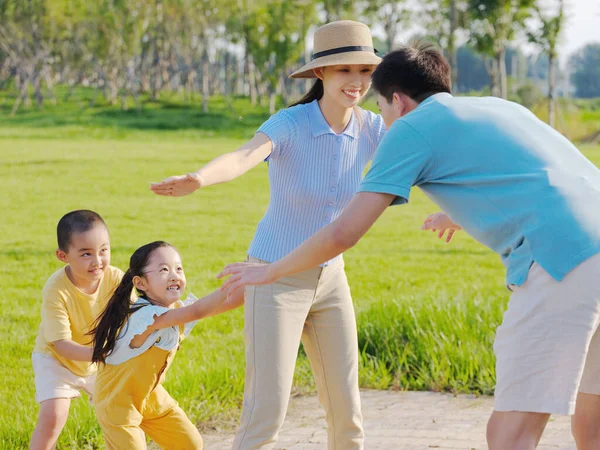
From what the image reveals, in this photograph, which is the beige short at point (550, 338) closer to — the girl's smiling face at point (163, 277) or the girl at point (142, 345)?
the girl at point (142, 345)

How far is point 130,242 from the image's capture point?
1156 cm

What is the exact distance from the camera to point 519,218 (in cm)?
274

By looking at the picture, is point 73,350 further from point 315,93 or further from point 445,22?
point 445,22

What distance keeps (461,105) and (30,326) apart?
4.99m

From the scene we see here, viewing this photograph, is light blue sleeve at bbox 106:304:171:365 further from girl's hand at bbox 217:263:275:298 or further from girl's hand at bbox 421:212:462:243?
girl's hand at bbox 421:212:462:243

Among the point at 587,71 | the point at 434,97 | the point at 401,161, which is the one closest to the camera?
the point at 401,161

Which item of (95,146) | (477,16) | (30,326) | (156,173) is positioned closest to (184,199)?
(156,173)

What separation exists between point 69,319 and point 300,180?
1.12 meters

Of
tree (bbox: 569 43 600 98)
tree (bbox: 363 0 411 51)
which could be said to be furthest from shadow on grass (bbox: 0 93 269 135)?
tree (bbox: 569 43 600 98)

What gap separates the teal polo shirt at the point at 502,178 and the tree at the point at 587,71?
122 m

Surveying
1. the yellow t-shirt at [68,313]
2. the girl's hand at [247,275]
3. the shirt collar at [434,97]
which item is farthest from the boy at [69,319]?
the shirt collar at [434,97]

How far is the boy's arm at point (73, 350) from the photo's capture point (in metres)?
3.66

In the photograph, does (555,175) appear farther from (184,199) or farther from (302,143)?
(184,199)

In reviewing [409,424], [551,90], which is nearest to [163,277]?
[409,424]
